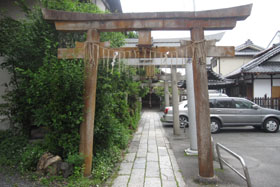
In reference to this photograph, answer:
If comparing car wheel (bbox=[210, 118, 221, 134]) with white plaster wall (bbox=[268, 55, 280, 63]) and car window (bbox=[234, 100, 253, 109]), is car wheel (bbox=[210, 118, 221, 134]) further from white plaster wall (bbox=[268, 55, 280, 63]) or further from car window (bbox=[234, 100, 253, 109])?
white plaster wall (bbox=[268, 55, 280, 63])

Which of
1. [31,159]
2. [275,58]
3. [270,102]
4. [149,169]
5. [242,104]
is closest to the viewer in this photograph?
[31,159]

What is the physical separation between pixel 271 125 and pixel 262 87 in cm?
516

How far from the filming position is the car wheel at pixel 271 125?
32.5 feet

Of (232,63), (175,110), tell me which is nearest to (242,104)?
(175,110)

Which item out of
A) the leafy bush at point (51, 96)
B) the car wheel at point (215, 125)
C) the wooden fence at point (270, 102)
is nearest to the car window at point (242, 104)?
the car wheel at point (215, 125)

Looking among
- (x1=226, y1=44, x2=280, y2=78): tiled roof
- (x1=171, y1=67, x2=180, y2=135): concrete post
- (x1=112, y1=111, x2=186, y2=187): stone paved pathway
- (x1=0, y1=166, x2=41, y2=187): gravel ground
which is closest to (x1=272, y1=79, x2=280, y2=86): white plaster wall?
(x1=226, y1=44, x2=280, y2=78): tiled roof

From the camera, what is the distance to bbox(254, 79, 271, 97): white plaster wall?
14.0 m

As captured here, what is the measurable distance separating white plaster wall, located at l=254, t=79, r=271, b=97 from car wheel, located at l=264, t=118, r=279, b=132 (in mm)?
4732

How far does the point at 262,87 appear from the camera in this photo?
1413 cm

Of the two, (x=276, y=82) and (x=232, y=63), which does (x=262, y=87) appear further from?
(x=232, y=63)

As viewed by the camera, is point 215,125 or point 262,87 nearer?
point 215,125

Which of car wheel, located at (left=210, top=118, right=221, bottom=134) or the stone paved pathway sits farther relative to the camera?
car wheel, located at (left=210, top=118, right=221, bottom=134)

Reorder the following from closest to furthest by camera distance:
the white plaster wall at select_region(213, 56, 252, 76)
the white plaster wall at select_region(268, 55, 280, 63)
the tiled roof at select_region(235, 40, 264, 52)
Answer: the white plaster wall at select_region(268, 55, 280, 63) → the white plaster wall at select_region(213, 56, 252, 76) → the tiled roof at select_region(235, 40, 264, 52)

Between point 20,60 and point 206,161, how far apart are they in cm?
522
